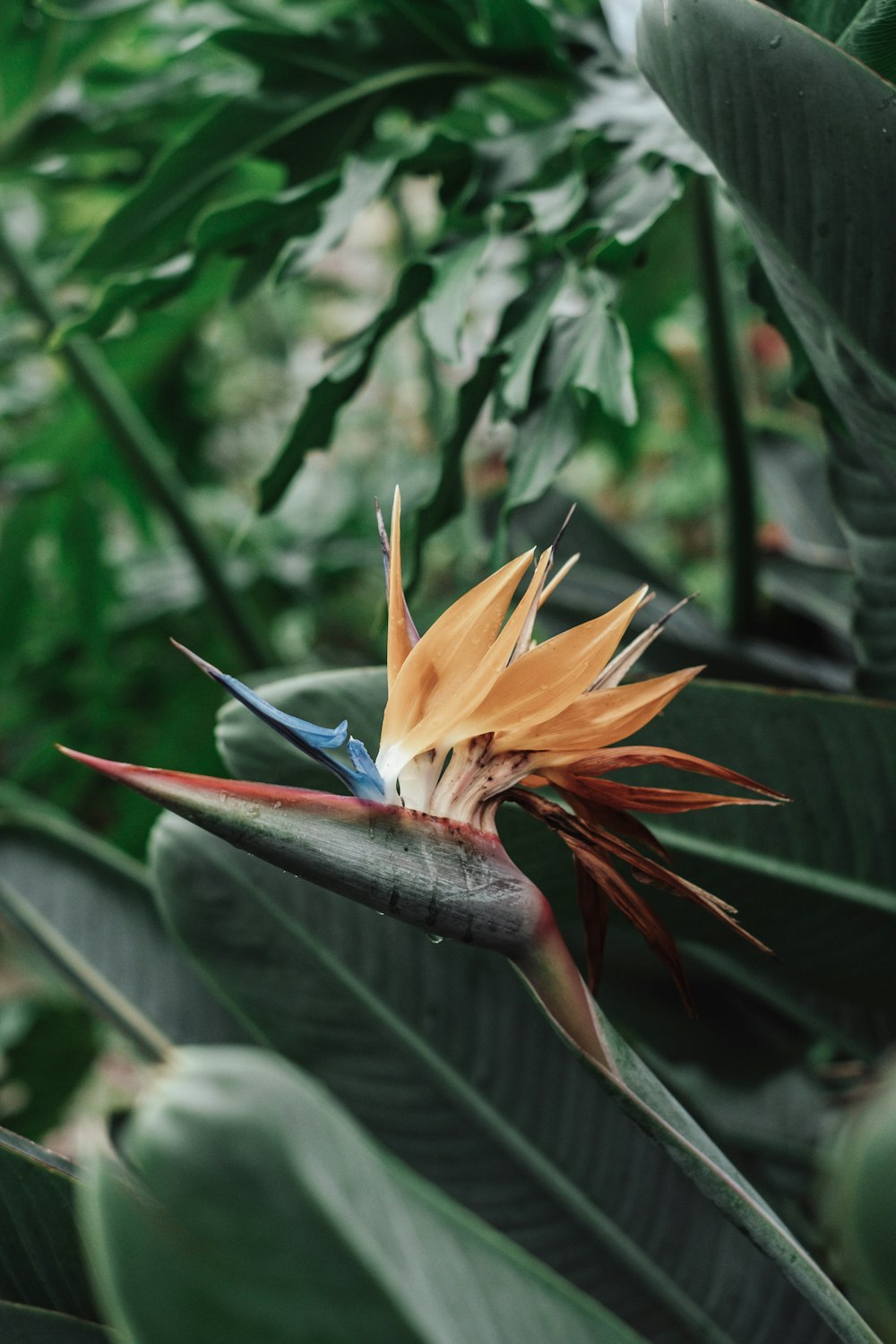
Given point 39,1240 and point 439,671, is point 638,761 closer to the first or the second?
point 439,671

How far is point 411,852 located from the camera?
260 mm

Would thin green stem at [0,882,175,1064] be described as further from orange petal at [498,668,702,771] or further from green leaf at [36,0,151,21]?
green leaf at [36,0,151,21]

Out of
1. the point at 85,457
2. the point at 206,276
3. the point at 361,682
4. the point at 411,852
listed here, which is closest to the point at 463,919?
the point at 411,852

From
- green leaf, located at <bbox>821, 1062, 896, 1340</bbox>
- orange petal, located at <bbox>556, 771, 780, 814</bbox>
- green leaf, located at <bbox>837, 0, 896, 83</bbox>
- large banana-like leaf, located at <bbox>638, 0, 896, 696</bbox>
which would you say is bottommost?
orange petal, located at <bbox>556, 771, 780, 814</bbox>

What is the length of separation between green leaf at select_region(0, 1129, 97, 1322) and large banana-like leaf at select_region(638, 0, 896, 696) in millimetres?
397

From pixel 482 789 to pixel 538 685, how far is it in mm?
31

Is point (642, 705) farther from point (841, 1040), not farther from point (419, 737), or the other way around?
point (841, 1040)

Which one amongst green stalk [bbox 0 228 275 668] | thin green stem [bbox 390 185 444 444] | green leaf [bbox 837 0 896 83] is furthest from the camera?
thin green stem [bbox 390 185 444 444]

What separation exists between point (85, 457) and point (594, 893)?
37.4 inches

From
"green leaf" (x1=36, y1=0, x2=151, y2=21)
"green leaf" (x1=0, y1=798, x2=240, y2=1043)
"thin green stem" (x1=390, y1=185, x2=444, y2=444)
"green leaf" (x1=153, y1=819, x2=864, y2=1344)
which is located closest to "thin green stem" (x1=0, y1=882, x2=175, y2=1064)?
"green leaf" (x1=0, y1=798, x2=240, y2=1043)

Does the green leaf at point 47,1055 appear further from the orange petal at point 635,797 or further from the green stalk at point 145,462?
the orange petal at point 635,797

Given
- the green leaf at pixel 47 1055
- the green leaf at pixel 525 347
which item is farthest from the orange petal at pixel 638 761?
the green leaf at pixel 47 1055

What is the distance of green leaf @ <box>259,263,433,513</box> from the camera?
0.57 m

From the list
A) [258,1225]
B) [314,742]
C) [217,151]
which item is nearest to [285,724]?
[314,742]
